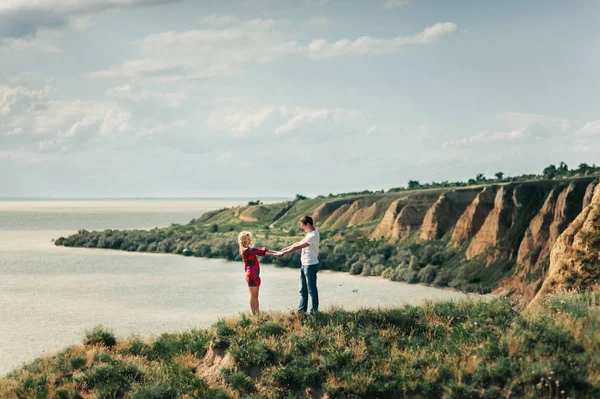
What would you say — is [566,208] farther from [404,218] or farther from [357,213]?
[357,213]

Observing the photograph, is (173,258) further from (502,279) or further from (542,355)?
(542,355)

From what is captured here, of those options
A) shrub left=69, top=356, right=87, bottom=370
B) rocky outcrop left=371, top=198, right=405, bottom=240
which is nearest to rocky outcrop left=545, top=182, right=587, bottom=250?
rocky outcrop left=371, top=198, right=405, bottom=240

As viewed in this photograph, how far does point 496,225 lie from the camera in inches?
1897

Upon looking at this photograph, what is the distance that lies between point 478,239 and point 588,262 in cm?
3031

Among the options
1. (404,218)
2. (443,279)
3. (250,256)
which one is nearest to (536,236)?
(443,279)

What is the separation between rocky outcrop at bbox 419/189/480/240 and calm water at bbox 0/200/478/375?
7235 mm

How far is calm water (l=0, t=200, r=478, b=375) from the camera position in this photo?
32625 millimetres

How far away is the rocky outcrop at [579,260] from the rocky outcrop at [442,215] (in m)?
37.2

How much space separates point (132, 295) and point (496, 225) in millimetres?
24991

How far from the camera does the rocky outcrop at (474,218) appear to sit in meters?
53.0

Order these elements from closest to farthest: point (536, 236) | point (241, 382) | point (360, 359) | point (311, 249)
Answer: point (360, 359) → point (241, 382) → point (311, 249) → point (536, 236)

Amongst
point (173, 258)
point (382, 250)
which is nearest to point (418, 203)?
point (382, 250)

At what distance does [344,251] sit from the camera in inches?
2564

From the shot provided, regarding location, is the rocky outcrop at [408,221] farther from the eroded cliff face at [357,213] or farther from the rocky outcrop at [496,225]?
the rocky outcrop at [496,225]
